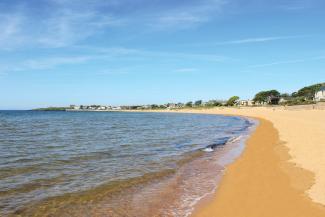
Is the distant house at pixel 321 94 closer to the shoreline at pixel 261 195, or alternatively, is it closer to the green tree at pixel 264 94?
the green tree at pixel 264 94

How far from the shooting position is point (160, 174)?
40.4ft

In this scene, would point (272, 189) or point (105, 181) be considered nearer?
point (272, 189)

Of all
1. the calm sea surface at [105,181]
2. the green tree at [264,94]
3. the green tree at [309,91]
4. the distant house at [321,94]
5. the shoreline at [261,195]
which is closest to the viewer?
the shoreline at [261,195]

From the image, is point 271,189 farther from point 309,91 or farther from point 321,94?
point 309,91

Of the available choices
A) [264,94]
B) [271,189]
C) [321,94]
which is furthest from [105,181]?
[264,94]

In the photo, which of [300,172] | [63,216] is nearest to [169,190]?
[63,216]

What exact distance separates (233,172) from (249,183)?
7.18 feet

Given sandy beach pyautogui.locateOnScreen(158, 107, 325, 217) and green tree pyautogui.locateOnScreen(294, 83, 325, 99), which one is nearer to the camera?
sandy beach pyautogui.locateOnScreen(158, 107, 325, 217)

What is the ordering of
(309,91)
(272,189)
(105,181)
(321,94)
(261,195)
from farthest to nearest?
(309,91), (321,94), (105,181), (272,189), (261,195)

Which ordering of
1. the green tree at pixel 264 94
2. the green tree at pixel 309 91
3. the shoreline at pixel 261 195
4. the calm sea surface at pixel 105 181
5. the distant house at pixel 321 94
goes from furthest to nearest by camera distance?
1. the green tree at pixel 264 94
2. the green tree at pixel 309 91
3. the distant house at pixel 321 94
4. the calm sea surface at pixel 105 181
5. the shoreline at pixel 261 195

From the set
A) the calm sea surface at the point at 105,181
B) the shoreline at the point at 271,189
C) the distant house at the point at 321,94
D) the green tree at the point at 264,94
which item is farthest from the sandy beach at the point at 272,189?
the green tree at the point at 264,94

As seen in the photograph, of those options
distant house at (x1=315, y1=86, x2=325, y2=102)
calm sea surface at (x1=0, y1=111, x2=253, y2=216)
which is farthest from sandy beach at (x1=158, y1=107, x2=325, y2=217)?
distant house at (x1=315, y1=86, x2=325, y2=102)

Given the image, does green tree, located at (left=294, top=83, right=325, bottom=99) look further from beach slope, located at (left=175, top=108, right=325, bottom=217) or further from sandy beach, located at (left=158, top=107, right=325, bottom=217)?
beach slope, located at (left=175, top=108, right=325, bottom=217)

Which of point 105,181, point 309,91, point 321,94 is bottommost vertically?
point 105,181
